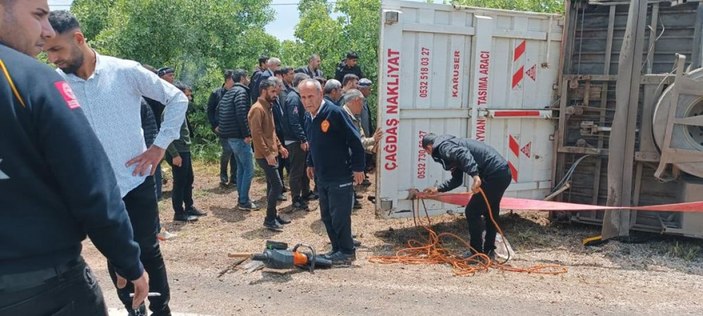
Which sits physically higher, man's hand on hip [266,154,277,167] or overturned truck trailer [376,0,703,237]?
overturned truck trailer [376,0,703,237]

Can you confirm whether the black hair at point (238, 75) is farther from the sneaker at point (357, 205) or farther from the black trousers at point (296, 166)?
the sneaker at point (357, 205)

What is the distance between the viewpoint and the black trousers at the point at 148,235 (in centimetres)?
341

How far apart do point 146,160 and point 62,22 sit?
2.97 feet

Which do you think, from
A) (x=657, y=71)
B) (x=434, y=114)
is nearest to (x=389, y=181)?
(x=434, y=114)

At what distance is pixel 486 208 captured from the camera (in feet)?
18.9

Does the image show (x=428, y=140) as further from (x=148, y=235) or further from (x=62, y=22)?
(x=62, y=22)

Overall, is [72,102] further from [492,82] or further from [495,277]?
[492,82]

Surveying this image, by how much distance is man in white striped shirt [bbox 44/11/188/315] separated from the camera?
3.15 meters

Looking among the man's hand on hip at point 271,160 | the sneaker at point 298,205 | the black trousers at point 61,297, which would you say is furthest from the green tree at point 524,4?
the black trousers at point 61,297

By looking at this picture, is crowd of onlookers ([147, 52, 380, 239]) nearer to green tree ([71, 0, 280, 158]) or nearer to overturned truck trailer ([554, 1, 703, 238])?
overturned truck trailer ([554, 1, 703, 238])

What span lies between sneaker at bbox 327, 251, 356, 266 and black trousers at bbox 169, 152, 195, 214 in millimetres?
2727

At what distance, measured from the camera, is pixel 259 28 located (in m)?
17.0

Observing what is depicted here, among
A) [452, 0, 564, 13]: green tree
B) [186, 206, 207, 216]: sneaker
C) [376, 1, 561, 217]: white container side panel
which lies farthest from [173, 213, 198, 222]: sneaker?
[452, 0, 564, 13]: green tree

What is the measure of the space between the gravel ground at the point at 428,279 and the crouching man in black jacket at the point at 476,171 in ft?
1.81
